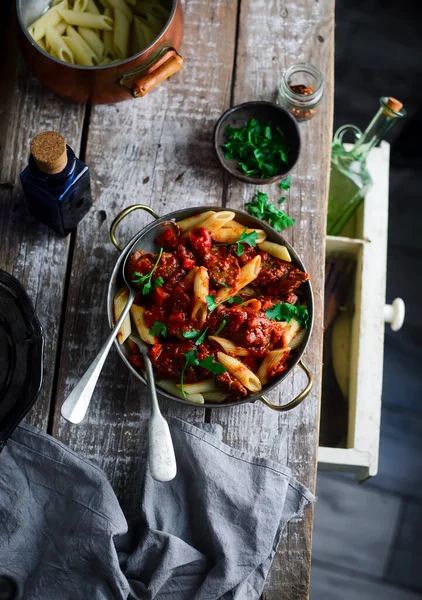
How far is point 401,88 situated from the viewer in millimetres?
2424

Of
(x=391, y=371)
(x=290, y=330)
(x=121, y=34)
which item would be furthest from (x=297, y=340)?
(x=391, y=371)

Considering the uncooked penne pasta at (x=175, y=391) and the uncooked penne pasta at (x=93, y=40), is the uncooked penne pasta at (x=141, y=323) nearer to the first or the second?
the uncooked penne pasta at (x=175, y=391)

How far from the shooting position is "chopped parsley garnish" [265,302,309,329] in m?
1.34

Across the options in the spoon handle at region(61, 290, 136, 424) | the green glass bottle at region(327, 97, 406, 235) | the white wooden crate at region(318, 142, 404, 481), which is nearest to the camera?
the spoon handle at region(61, 290, 136, 424)

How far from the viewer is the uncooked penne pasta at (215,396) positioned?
133 centimetres

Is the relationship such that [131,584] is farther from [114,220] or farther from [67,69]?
[67,69]

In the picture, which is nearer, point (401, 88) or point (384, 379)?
point (384, 379)

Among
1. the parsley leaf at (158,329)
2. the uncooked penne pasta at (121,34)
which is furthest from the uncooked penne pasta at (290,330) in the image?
the uncooked penne pasta at (121,34)

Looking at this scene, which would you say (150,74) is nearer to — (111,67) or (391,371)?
(111,67)

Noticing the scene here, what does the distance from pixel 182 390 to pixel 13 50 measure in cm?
90

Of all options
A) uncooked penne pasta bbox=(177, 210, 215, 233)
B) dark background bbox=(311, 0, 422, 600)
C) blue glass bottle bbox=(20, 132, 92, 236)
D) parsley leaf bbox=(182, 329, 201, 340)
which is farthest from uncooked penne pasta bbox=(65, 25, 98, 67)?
dark background bbox=(311, 0, 422, 600)

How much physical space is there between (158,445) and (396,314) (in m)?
0.83

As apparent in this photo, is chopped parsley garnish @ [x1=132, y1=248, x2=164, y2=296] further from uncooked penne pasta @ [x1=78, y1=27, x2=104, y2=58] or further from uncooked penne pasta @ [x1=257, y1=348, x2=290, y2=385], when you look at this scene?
uncooked penne pasta @ [x1=78, y1=27, x2=104, y2=58]

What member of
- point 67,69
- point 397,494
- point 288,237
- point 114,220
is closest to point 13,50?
point 67,69
